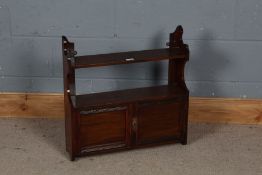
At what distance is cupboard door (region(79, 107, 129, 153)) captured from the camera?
2703mm

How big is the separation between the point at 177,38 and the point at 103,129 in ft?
2.18

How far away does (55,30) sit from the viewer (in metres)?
3.03

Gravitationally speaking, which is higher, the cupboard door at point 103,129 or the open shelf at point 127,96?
the open shelf at point 127,96

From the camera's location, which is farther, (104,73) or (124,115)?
(104,73)

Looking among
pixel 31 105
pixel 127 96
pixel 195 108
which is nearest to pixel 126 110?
pixel 127 96

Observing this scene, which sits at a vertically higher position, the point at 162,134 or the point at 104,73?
the point at 104,73

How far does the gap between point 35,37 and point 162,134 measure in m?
0.96

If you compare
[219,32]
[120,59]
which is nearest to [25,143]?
[120,59]

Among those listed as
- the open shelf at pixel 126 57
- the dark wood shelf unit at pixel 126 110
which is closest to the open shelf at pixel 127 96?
the dark wood shelf unit at pixel 126 110

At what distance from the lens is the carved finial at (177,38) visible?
2850 mm

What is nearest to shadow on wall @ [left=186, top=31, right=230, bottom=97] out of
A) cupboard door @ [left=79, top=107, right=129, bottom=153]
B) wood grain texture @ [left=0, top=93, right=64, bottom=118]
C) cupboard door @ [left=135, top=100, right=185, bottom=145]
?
cupboard door @ [left=135, top=100, right=185, bottom=145]

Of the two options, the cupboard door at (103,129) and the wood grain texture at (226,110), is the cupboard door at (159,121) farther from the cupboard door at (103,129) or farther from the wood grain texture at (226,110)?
the wood grain texture at (226,110)

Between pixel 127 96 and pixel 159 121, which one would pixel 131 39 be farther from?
pixel 159 121

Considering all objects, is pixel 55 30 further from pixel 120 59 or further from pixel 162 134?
pixel 162 134
